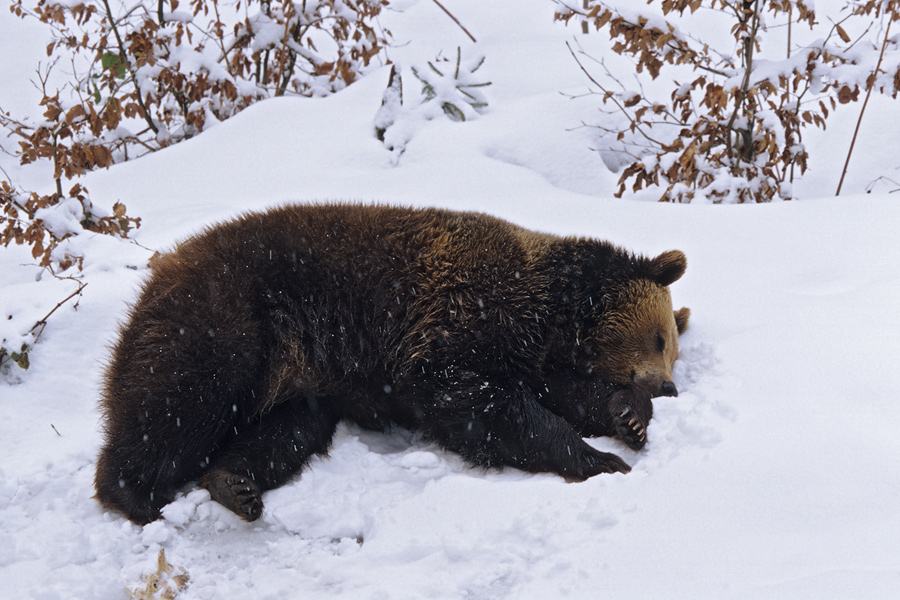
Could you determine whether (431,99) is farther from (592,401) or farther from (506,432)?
(506,432)

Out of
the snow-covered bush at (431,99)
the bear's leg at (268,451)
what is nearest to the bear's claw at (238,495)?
the bear's leg at (268,451)

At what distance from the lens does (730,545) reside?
6.68 feet

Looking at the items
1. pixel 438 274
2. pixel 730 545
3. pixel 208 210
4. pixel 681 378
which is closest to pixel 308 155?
pixel 208 210

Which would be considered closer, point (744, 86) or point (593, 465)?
point (593, 465)

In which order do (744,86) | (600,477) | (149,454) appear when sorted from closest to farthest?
(600,477) < (149,454) < (744,86)

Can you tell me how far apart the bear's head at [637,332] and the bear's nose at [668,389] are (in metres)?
0.09

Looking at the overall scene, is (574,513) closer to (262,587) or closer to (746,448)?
(746,448)

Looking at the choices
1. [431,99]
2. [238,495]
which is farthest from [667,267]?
[431,99]

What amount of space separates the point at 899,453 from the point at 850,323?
1137mm

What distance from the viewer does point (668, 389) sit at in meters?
3.54

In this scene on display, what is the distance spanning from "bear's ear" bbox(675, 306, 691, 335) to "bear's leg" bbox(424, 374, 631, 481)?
1094 mm

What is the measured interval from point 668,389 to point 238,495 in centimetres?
206

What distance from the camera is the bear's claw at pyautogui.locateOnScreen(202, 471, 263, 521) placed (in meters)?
2.78

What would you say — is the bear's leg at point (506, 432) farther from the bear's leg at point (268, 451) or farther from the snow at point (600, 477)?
the bear's leg at point (268, 451)
